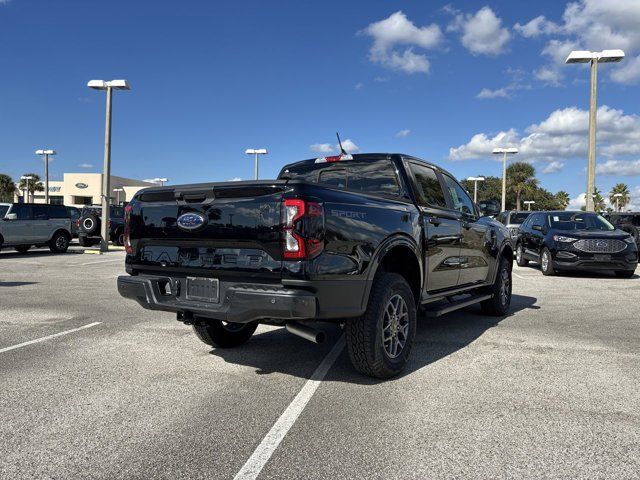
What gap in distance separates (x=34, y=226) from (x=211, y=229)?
16.2 meters

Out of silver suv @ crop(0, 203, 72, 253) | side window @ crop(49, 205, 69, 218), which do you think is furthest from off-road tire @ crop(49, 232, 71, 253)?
side window @ crop(49, 205, 69, 218)

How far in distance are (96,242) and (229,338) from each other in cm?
1915

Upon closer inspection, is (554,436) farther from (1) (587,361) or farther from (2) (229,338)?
(2) (229,338)

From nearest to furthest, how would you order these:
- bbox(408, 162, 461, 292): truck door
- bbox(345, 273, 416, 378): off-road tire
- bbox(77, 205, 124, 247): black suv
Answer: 1. bbox(345, 273, 416, 378): off-road tire
2. bbox(408, 162, 461, 292): truck door
3. bbox(77, 205, 124, 247): black suv

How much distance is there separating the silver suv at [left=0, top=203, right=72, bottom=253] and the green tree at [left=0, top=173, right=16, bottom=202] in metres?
56.0

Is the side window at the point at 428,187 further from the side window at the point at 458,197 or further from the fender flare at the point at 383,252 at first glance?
the fender flare at the point at 383,252

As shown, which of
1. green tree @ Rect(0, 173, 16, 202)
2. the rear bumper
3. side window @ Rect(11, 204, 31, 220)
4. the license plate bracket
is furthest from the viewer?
green tree @ Rect(0, 173, 16, 202)

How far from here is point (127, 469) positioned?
106 inches

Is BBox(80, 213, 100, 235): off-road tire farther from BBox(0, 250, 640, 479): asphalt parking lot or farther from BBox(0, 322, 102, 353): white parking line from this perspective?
BBox(0, 322, 102, 353): white parking line

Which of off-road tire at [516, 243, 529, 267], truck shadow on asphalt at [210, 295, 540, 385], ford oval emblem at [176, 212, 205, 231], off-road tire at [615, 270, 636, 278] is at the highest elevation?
ford oval emblem at [176, 212, 205, 231]

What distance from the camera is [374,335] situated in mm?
3955

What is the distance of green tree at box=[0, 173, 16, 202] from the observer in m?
66.0

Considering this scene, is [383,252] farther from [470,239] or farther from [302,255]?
[470,239]

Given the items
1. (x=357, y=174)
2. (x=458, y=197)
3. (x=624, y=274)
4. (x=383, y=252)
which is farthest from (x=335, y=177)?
(x=624, y=274)
